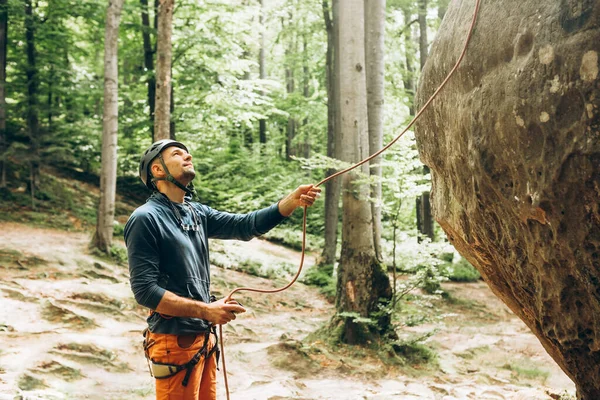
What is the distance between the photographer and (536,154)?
2641 mm

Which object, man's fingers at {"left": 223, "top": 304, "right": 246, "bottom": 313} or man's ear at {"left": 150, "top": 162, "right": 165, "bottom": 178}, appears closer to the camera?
man's fingers at {"left": 223, "top": 304, "right": 246, "bottom": 313}

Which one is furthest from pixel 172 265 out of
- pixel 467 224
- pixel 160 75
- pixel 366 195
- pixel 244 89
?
pixel 244 89

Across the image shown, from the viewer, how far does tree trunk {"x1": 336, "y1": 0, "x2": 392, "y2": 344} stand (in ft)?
25.3

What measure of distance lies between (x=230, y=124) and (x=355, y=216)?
9.24 metres

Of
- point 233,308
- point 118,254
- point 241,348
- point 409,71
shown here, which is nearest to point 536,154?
point 233,308

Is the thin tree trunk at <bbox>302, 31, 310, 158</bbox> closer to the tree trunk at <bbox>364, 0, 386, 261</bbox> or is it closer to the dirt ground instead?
the tree trunk at <bbox>364, 0, 386, 261</bbox>

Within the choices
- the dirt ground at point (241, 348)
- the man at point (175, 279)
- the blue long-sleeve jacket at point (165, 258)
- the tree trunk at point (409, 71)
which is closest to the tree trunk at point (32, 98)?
the dirt ground at point (241, 348)

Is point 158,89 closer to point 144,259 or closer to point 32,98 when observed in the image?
point 32,98

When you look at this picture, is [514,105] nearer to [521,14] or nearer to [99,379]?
[521,14]

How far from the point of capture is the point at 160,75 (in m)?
9.91

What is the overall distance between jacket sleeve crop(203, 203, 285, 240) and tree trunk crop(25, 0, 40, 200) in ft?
39.4

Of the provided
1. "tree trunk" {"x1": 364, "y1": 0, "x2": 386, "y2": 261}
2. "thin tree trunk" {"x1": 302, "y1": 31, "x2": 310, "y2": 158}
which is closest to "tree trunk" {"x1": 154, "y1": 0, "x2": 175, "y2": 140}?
"tree trunk" {"x1": 364, "y1": 0, "x2": 386, "y2": 261}

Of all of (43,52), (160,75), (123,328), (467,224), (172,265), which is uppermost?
(43,52)

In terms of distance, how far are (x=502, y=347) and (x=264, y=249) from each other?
8.50 m
